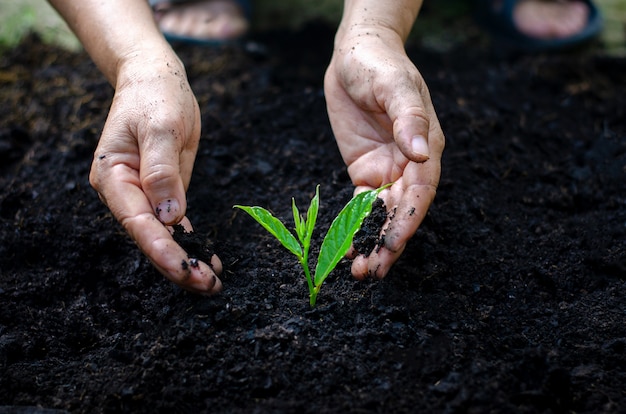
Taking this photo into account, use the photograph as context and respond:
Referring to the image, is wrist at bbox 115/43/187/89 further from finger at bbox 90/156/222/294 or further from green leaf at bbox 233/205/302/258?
green leaf at bbox 233/205/302/258

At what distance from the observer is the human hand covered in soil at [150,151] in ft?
5.95

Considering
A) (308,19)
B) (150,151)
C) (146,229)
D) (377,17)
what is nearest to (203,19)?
(308,19)

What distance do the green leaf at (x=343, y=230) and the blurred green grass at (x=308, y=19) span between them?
2215 mm

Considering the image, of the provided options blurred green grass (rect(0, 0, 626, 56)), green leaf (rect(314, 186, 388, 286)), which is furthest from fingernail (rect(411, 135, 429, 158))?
blurred green grass (rect(0, 0, 626, 56))

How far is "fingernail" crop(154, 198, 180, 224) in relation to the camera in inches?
72.8

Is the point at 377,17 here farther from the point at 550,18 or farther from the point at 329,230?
the point at 550,18

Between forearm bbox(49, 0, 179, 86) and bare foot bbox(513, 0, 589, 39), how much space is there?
2.29 m

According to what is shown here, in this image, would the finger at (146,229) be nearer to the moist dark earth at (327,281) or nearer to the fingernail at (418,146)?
the moist dark earth at (327,281)

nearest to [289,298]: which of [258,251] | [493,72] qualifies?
[258,251]

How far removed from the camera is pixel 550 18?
12.3 ft

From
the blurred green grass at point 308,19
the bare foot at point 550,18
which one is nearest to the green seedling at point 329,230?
the blurred green grass at point 308,19

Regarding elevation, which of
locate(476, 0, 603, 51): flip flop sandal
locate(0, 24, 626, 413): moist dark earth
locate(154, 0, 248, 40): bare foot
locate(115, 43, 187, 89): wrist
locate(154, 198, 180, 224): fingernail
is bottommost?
locate(476, 0, 603, 51): flip flop sandal

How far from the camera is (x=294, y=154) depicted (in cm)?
265

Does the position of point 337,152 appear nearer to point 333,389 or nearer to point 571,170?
point 571,170
